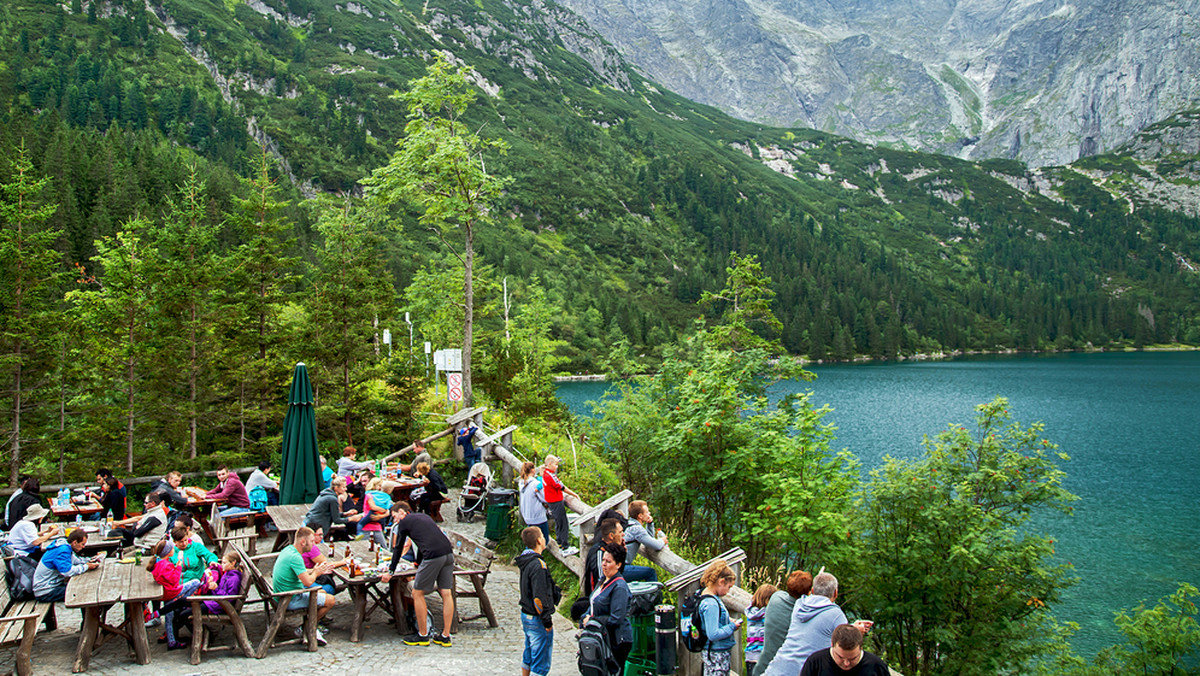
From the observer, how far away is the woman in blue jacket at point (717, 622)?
629 cm

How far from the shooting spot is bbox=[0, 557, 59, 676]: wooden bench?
22.8 ft

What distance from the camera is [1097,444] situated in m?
48.7

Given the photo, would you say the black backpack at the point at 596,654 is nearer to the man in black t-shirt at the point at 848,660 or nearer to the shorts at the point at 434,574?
the man in black t-shirt at the point at 848,660

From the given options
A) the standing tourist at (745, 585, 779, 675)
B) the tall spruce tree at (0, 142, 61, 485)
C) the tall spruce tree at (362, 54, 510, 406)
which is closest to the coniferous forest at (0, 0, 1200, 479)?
the tall spruce tree at (0, 142, 61, 485)

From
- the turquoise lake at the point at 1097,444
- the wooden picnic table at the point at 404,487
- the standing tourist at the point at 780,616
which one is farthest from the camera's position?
the turquoise lake at the point at 1097,444

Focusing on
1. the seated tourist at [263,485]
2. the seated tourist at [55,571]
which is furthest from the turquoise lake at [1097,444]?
the seated tourist at [55,571]

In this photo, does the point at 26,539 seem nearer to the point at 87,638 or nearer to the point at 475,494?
the point at 87,638

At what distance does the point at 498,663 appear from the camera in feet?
25.8

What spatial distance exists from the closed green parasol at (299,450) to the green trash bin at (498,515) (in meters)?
2.96

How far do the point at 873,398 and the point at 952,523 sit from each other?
202ft

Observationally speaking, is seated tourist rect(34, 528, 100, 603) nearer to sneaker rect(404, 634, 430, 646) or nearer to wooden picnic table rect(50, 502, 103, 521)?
sneaker rect(404, 634, 430, 646)

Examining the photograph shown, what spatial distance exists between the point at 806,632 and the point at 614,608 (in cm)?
167

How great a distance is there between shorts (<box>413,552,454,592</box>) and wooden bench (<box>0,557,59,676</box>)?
11.9 feet

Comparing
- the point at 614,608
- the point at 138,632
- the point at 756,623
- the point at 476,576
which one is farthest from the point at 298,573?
the point at 756,623
